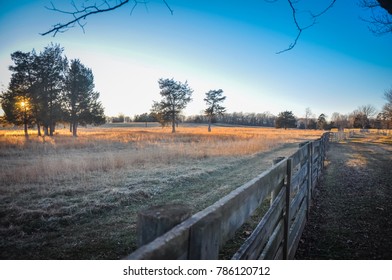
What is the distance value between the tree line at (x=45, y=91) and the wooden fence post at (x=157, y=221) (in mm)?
36138

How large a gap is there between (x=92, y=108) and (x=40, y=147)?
20.7m

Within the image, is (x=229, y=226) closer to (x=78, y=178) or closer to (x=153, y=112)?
(x=78, y=178)

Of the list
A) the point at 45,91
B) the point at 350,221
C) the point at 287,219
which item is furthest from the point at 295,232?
the point at 45,91

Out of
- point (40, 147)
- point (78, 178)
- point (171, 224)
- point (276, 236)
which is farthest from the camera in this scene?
point (40, 147)

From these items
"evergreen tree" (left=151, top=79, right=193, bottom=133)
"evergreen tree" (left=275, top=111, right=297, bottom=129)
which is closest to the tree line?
"evergreen tree" (left=151, top=79, right=193, bottom=133)

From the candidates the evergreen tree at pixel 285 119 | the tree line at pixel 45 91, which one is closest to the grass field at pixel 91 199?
the tree line at pixel 45 91

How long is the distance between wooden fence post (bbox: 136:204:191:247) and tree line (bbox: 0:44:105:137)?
36.1 metres

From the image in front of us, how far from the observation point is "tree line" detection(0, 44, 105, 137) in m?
29.7

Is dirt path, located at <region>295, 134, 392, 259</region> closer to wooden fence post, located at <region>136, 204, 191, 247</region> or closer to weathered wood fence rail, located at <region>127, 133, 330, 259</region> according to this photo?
weathered wood fence rail, located at <region>127, 133, 330, 259</region>

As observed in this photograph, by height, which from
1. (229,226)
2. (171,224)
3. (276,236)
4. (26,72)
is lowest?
(276,236)

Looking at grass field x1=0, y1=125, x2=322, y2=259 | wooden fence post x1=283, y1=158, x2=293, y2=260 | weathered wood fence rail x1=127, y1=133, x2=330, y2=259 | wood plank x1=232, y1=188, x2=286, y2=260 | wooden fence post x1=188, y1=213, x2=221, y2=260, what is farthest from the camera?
grass field x1=0, y1=125, x2=322, y2=259

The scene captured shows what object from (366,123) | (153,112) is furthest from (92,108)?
(366,123)

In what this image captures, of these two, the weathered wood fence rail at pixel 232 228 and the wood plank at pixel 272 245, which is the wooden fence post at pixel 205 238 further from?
the wood plank at pixel 272 245
